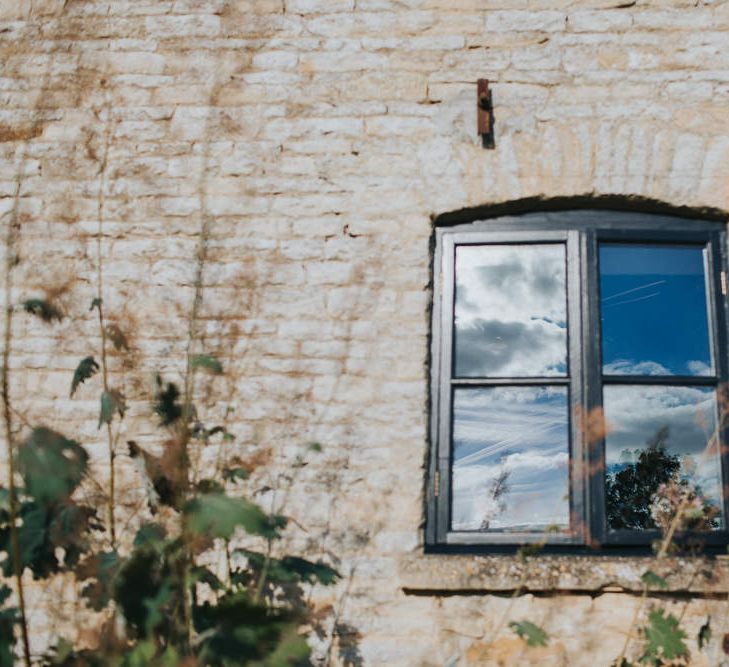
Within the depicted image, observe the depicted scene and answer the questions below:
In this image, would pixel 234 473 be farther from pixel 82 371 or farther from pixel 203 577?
pixel 82 371

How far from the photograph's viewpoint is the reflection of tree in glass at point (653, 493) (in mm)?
3008

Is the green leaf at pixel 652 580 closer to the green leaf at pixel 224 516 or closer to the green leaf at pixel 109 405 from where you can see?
the green leaf at pixel 224 516

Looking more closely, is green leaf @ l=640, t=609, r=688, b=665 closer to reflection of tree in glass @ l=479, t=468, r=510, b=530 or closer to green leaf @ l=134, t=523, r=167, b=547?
reflection of tree in glass @ l=479, t=468, r=510, b=530

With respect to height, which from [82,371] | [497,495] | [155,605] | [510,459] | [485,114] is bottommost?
[155,605]

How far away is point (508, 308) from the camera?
3348 millimetres

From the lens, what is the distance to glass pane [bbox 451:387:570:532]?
3.11m

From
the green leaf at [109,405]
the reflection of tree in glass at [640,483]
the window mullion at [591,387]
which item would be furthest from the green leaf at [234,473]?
the reflection of tree in glass at [640,483]

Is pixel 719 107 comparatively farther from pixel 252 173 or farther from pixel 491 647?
pixel 491 647

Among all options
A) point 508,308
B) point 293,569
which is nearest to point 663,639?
point 293,569

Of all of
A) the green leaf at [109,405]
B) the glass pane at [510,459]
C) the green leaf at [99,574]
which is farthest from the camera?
the glass pane at [510,459]

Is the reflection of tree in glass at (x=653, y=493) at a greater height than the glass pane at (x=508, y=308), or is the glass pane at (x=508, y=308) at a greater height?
the glass pane at (x=508, y=308)

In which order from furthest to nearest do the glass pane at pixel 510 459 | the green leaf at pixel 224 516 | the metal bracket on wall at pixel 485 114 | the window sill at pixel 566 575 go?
the metal bracket on wall at pixel 485 114 < the glass pane at pixel 510 459 < the window sill at pixel 566 575 < the green leaf at pixel 224 516

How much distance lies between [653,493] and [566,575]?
570mm

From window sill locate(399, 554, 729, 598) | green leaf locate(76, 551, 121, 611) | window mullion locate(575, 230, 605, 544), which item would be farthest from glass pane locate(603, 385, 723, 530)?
green leaf locate(76, 551, 121, 611)
